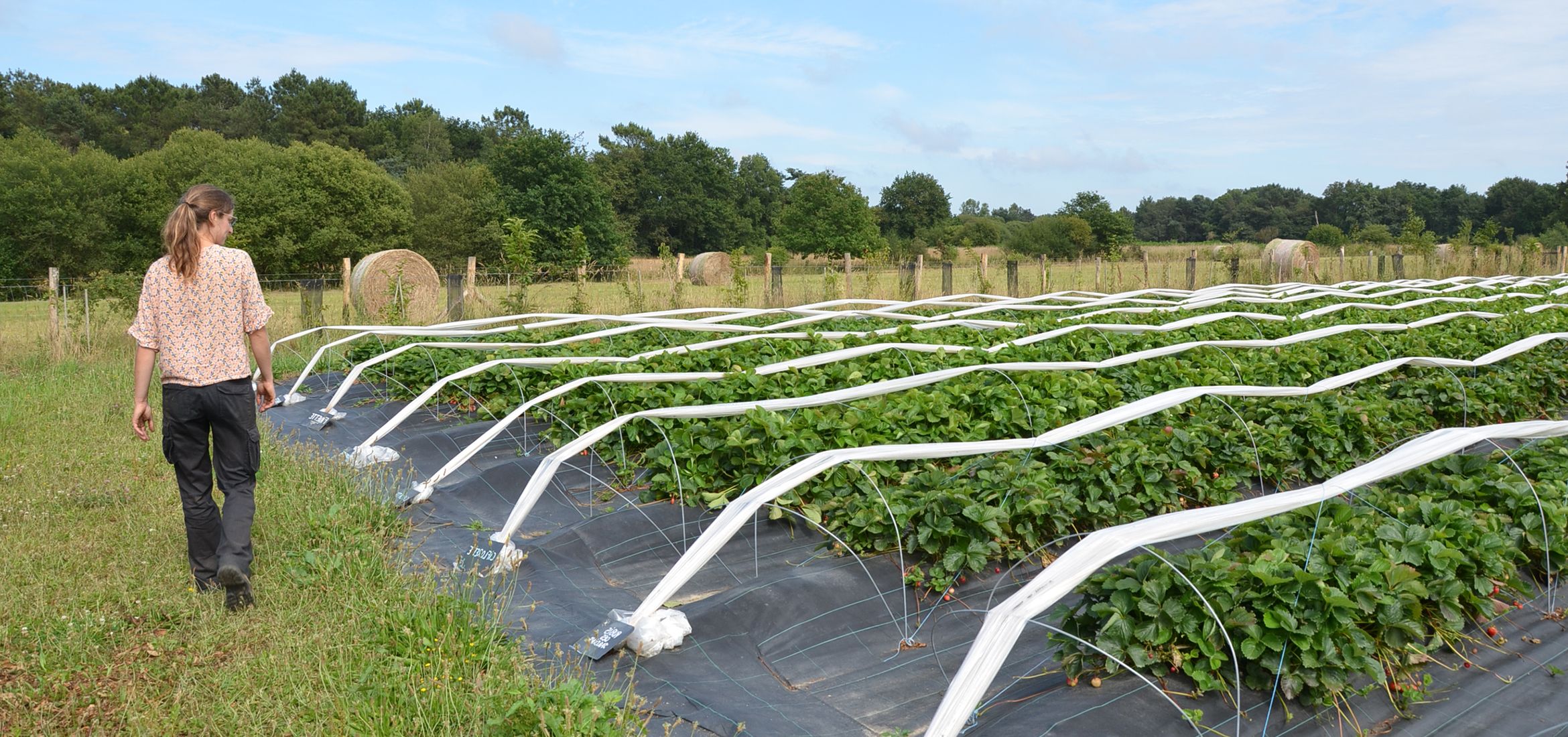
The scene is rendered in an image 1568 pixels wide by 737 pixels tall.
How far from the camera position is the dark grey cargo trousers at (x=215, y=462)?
12.1ft

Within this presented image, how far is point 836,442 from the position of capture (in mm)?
5078

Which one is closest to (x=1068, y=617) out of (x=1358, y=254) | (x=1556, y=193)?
(x=1358, y=254)

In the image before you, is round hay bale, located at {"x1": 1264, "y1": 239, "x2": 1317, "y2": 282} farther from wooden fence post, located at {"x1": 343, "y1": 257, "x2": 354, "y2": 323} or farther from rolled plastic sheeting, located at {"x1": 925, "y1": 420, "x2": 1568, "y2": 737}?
rolled plastic sheeting, located at {"x1": 925, "y1": 420, "x2": 1568, "y2": 737}

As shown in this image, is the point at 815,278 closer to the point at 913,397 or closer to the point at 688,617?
the point at 913,397

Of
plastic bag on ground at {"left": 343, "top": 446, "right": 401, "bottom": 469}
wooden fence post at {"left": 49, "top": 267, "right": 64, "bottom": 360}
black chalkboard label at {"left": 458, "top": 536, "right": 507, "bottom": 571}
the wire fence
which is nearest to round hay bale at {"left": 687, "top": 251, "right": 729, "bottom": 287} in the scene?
the wire fence

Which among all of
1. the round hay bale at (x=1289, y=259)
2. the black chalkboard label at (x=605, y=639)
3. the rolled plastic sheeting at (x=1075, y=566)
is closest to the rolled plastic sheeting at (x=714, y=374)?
the black chalkboard label at (x=605, y=639)

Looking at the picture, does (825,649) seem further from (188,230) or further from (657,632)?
(188,230)

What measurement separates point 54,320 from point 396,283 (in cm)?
384

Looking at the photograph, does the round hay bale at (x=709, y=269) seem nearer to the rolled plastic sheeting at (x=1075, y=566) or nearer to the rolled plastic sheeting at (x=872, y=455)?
the rolled plastic sheeting at (x=872, y=455)

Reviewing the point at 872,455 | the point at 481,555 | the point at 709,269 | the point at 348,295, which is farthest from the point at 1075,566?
the point at 709,269

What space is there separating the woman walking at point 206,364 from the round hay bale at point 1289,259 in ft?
79.6

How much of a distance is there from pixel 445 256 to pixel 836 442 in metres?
37.4

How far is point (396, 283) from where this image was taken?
13.5 metres

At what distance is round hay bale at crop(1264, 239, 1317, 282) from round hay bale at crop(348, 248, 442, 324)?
18.7 metres
